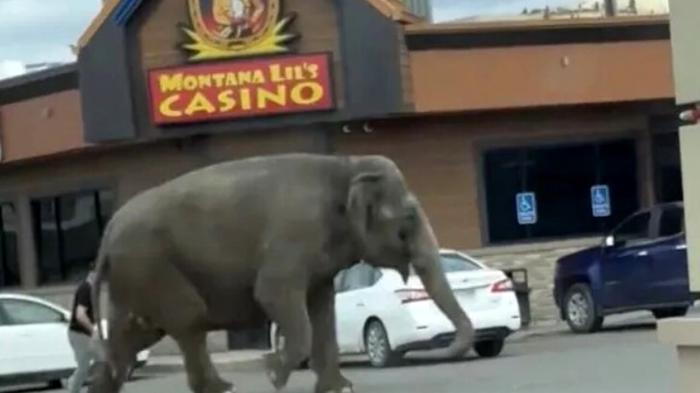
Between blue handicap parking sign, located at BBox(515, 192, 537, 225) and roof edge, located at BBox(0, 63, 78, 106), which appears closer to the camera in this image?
blue handicap parking sign, located at BBox(515, 192, 537, 225)

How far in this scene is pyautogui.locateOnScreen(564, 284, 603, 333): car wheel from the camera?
27.7 meters

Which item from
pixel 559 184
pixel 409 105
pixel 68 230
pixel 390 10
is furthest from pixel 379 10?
pixel 68 230

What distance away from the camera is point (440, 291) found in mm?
12781

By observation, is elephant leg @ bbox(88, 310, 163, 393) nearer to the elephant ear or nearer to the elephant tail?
the elephant tail

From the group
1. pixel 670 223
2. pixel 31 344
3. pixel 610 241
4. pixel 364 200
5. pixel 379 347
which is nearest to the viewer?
pixel 364 200

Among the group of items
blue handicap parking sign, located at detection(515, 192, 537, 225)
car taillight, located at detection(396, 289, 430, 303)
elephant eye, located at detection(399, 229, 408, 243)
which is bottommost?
car taillight, located at detection(396, 289, 430, 303)

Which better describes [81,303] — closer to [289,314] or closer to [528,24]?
[289,314]

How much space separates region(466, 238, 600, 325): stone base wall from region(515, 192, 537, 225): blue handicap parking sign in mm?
471

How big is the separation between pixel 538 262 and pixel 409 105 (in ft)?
13.3

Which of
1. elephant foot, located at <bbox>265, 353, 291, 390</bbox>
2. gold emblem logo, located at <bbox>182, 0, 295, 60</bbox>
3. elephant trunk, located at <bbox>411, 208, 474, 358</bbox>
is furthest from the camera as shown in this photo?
gold emblem logo, located at <bbox>182, 0, 295, 60</bbox>

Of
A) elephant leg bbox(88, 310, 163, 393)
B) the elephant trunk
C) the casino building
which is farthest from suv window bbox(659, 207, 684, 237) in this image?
elephant leg bbox(88, 310, 163, 393)

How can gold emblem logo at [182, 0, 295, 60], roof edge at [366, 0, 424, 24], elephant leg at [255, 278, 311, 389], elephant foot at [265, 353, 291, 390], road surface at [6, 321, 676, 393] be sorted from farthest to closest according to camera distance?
gold emblem logo at [182, 0, 295, 60], roof edge at [366, 0, 424, 24], road surface at [6, 321, 676, 393], elephant foot at [265, 353, 291, 390], elephant leg at [255, 278, 311, 389]

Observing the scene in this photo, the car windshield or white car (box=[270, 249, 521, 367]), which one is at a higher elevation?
the car windshield

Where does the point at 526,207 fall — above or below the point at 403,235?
below
